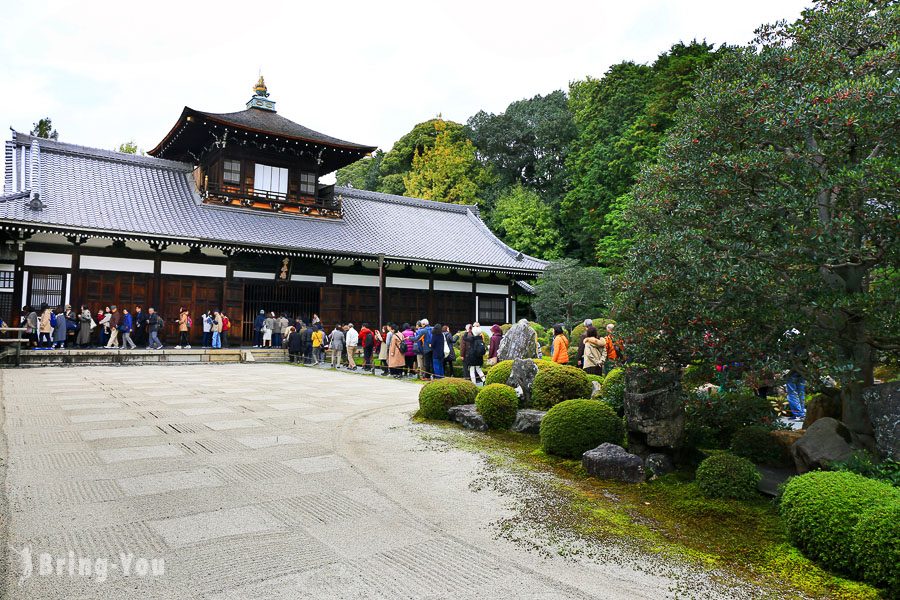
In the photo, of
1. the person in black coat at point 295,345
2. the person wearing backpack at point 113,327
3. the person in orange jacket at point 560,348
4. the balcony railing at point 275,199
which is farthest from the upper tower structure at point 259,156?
the person in orange jacket at point 560,348

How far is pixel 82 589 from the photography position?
2986 mm

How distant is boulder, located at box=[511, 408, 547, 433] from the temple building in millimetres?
14603

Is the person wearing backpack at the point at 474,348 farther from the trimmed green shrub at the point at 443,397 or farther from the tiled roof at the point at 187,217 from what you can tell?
the tiled roof at the point at 187,217

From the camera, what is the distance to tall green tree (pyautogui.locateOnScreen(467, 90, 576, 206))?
39312 mm

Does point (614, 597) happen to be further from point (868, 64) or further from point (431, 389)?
point (431, 389)

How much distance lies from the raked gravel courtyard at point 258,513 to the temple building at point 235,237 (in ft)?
38.5

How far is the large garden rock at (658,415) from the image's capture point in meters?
5.60

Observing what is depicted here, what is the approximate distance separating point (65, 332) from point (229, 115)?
39.1 feet

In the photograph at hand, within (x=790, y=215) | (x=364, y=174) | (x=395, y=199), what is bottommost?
(x=790, y=215)

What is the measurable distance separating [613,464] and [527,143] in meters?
37.9

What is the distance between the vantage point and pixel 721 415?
220 inches

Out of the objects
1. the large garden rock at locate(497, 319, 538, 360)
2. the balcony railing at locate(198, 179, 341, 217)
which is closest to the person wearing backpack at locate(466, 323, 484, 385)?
the large garden rock at locate(497, 319, 538, 360)

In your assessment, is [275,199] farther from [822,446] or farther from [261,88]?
[822,446]

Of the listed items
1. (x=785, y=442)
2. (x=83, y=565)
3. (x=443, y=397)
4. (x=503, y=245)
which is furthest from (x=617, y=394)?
(x=503, y=245)
